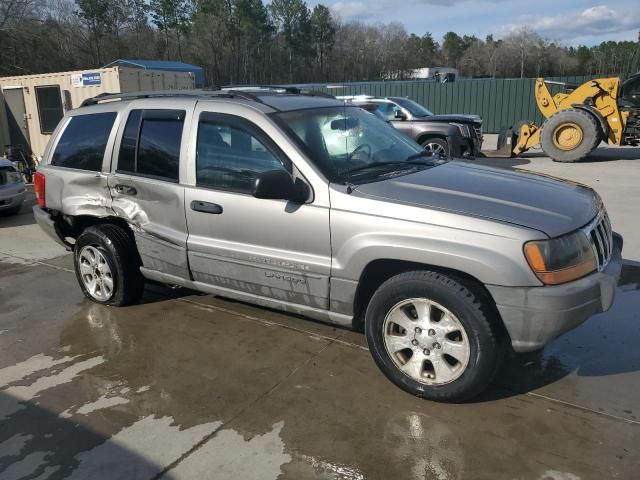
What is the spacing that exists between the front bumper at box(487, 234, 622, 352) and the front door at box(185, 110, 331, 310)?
1.12 m

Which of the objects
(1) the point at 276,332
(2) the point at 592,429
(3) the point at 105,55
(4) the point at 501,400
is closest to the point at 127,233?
(1) the point at 276,332

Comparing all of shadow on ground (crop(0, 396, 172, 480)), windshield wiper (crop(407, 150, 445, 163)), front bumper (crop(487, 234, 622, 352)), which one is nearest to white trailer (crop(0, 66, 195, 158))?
windshield wiper (crop(407, 150, 445, 163))

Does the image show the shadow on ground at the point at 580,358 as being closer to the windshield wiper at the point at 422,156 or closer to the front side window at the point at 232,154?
the windshield wiper at the point at 422,156

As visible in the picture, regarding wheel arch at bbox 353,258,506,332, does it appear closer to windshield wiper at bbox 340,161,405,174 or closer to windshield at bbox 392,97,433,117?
windshield wiper at bbox 340,161,405,174

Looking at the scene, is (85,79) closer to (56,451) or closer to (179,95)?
(179,95)

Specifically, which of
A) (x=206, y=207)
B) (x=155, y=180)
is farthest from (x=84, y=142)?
(x=206, y=207)

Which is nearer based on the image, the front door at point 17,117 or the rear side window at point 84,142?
the rear side window at point 84,142

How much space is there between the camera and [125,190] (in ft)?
14.5

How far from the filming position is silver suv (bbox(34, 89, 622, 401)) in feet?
9.61

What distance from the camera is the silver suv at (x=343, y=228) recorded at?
2930 millimetres

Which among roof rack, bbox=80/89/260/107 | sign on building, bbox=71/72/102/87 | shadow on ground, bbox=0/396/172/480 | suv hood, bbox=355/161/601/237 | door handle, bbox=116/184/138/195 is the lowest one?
shadow on ground, bbox=0/396/172/480

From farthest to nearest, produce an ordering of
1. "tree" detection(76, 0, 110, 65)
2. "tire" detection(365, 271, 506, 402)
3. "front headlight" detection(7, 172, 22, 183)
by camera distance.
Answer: "tree" detection(76, 0, 110, 65) < "front headlight" detection(7, 172, 22, 183) < "tire" detection(365, 271, 506, 402)

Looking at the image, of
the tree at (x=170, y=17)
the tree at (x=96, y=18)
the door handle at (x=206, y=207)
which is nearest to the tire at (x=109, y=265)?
the door handle at (x=206, y=207)

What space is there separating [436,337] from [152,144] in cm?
266
